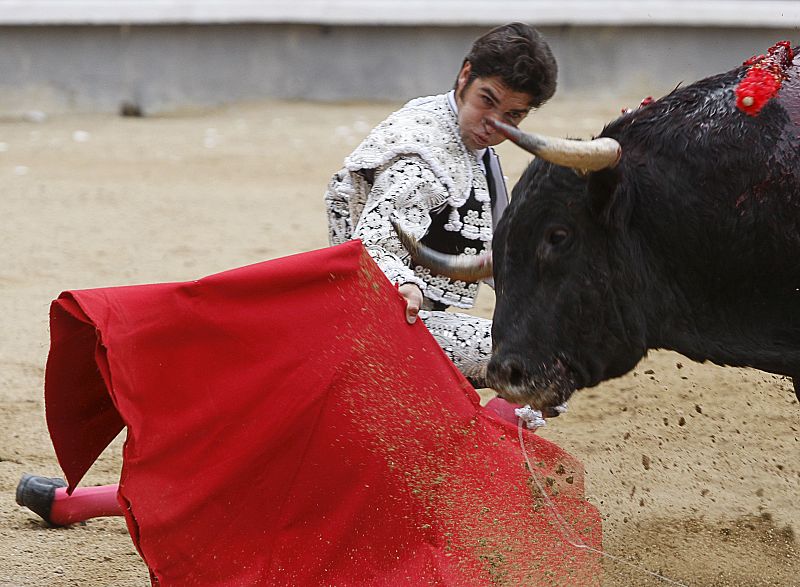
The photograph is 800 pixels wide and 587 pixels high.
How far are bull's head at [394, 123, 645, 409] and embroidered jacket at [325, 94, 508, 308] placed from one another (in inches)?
12.2

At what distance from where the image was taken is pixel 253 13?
1010 centimetres

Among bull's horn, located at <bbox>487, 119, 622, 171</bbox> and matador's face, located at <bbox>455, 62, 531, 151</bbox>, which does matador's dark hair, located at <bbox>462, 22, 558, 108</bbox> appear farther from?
bull's horn, located at <bbox>487, 119, 622, 171</bbox>

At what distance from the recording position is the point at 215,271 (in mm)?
5316

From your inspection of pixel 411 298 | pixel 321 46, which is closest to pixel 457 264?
pixel 411 298

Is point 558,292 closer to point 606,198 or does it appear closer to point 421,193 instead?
point 606,198

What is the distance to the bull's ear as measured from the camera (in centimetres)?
221

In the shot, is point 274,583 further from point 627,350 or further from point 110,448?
point 110,448

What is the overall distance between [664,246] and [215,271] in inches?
130

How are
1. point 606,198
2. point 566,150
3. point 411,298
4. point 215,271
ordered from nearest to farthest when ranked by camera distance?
1. point 566,150
2. point 606,198
3. point 411,298
4. point 215,271

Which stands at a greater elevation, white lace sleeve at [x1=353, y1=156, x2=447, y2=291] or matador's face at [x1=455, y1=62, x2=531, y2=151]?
matador's face at [x1=455, y1=62, x2=531, y2=151]

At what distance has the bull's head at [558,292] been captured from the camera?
2268 mm

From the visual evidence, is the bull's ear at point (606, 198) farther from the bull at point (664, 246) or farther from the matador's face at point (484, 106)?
the matador's face at point (484, 106)

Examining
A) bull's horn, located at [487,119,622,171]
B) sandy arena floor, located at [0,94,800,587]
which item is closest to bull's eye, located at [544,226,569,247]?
bull's horn, located at [487,119,622,171]

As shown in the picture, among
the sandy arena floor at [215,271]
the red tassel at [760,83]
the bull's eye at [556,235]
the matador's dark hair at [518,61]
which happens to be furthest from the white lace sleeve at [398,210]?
the sandy arena floor at [215,271]
